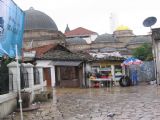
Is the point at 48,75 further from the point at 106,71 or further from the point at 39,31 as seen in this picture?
the point at 39,31

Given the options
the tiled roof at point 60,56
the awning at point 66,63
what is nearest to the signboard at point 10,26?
the awning at point 66,63

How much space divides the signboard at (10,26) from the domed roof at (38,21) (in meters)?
46.4

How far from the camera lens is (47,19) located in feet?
205

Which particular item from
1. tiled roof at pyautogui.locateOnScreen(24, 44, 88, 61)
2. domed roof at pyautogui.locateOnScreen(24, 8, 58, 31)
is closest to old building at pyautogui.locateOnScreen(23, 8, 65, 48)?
domed roof at pyautogui.locateOnScreen(24, 8, 58, 31)

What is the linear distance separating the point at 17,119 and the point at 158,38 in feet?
56.3

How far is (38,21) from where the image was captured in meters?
61.2

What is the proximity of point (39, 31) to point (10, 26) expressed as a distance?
47.9m

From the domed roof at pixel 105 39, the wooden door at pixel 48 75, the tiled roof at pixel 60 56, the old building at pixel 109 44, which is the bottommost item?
the wooden door at pixel 48 75

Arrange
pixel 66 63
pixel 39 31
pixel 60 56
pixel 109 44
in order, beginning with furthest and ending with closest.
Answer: pixel 109 44
pixel 39 31
pixel 60 56
pixel 66 63

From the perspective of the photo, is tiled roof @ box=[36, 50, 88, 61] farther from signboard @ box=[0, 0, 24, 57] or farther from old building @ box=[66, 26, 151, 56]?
old building @ box=[66, 26, 151, 56]

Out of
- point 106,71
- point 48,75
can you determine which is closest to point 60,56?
point 48,75

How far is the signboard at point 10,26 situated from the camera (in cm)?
Result: 1216

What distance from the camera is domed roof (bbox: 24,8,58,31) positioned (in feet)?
200

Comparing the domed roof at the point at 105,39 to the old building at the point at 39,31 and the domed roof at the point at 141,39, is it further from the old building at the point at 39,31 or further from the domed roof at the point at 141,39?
the old building at the point at 39,31
